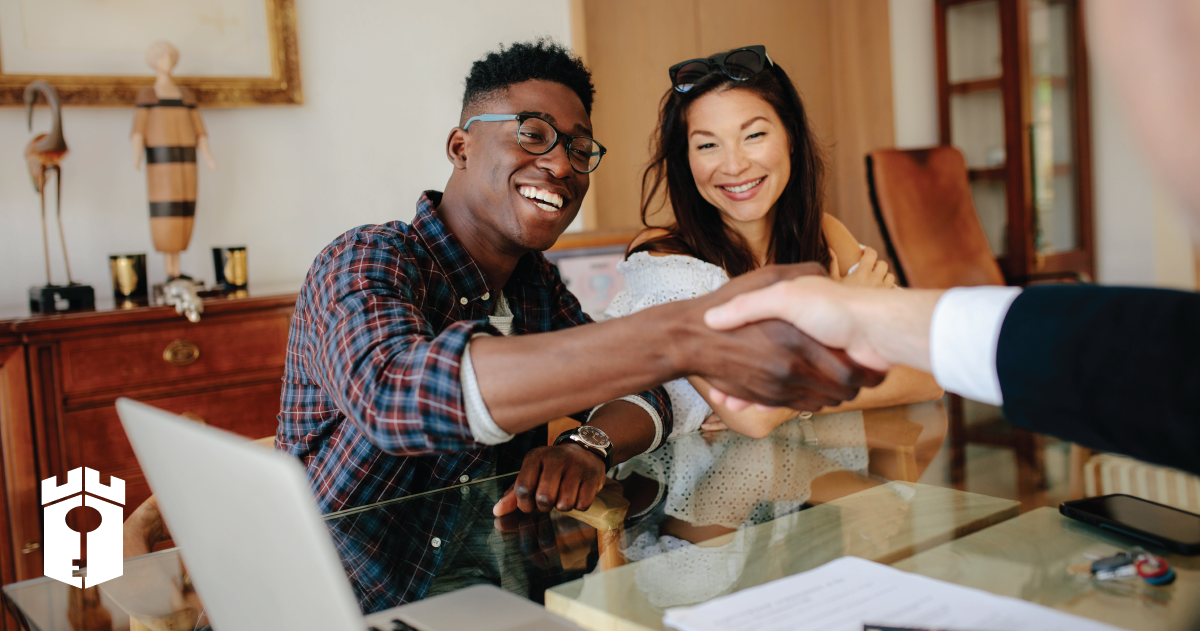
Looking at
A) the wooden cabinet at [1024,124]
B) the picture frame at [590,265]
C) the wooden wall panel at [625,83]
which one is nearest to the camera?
the picture frame at [590,265]

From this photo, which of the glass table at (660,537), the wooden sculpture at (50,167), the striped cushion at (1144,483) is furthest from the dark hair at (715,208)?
the wooden sculpture at (50,167)

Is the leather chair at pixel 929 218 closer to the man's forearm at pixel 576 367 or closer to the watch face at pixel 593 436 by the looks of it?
the watch face at pixel 593 436

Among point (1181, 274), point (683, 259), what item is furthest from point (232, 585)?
point (1181, 274)

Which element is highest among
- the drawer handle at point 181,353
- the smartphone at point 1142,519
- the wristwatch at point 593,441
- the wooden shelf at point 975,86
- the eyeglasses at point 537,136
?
the wooden shelf at point 975,86

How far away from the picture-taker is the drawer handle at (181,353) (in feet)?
7.40

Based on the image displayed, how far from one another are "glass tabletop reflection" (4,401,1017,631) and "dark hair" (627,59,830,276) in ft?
2.15

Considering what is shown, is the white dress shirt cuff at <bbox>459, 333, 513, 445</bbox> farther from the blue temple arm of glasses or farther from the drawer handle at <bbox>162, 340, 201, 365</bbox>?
the drawer handle at <bbox>162, 340, 201, 365</bbox>

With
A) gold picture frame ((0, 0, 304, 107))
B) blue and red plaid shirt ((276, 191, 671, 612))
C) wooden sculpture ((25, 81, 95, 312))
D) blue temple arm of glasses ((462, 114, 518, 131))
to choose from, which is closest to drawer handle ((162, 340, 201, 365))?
wooden sculpture ((25, 81, 95, 312))

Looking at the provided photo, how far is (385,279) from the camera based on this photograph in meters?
1.17

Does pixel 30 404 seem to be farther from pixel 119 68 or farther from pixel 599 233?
pixel 599 233

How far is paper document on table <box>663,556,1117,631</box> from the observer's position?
704 millimetres

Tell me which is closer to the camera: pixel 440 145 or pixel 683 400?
pixel 683 400

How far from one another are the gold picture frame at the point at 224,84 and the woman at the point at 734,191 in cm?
150

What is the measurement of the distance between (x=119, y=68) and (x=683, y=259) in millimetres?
1909
